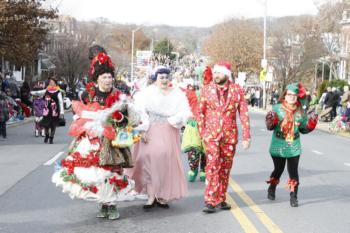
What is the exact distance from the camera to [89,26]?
78812mm

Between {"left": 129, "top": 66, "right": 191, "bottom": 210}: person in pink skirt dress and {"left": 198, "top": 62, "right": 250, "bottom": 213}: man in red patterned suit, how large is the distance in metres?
0.42

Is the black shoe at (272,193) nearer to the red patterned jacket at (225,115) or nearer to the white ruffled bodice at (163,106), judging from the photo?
the red patterned jacket at (225,115)

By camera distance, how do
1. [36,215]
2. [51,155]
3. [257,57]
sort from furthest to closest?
[257,57], [51,155], [36,215]

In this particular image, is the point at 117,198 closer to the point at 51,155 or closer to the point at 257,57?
the point at 51,155

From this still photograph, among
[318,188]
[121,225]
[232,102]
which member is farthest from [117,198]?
[318,188]

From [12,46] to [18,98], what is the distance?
456 centimetres

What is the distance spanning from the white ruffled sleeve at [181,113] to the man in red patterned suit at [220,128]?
0.37 metres

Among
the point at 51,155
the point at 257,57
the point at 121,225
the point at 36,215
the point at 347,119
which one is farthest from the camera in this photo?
the point at 257,57

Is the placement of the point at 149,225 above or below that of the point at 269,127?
below

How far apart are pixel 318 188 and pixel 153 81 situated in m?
3.59

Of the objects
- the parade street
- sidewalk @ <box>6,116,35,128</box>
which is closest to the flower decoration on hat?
the parade street

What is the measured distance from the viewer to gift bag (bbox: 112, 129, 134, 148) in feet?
24.7

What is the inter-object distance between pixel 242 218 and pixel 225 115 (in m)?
1.26

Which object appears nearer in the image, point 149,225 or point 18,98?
point 149,225
